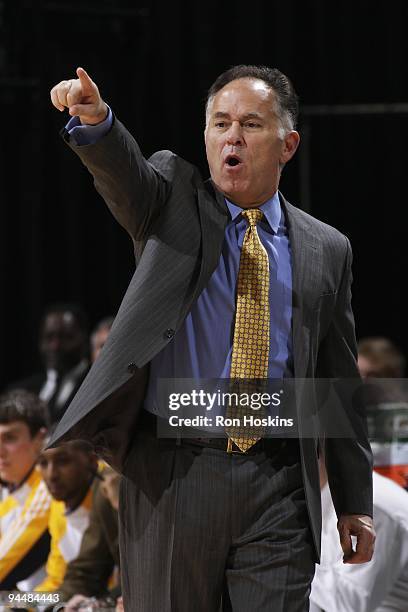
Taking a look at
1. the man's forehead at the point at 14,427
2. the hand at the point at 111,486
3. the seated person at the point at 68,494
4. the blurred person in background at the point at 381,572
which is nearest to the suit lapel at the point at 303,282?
the blurred person in background at the point at 381,572

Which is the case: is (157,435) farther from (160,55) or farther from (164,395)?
(160,55)

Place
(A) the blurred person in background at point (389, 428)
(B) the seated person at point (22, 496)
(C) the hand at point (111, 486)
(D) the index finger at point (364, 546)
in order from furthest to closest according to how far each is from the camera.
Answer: (B) the seated person at point (22, 496), (C) the hand at point (111, 486), (A) the blurred person in background at point (389, 428), (D) the index finger at point (364, 546)

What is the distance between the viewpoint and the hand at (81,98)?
1850mm

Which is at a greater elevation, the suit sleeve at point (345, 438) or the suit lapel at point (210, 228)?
the suit lapel at point (210, 228)

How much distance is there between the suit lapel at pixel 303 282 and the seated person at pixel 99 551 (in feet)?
4.86

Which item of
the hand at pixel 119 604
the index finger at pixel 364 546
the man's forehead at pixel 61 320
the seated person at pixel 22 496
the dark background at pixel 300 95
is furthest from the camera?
the man's forehead at pixel 61 320

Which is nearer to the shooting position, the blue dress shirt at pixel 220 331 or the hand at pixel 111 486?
the blue dress shirt at pixel 220 331

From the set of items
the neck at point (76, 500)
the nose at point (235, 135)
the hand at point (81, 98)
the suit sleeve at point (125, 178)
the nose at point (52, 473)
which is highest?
the nose at point (235, 135)

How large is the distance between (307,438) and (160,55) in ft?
14.8

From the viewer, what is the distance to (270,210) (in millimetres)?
2195

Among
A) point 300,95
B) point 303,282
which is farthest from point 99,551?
point 300,95

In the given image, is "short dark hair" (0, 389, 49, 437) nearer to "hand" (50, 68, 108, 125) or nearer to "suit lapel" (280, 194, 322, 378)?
"suit lapel" (280, 194, 322, 378)

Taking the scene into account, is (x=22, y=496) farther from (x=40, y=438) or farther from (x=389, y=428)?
(x=389, y=428)

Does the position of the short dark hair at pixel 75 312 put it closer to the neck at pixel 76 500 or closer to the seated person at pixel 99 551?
the neck at pixel 76 500
